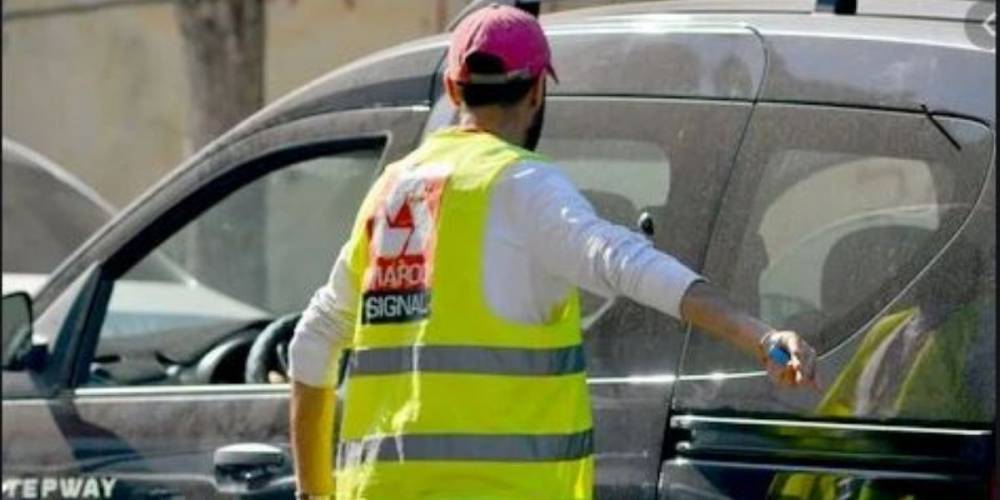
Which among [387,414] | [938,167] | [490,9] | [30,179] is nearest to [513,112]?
[490,9]

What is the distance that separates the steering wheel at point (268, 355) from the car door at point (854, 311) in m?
1.22

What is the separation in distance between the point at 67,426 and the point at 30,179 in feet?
19.9

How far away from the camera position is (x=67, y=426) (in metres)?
5.30

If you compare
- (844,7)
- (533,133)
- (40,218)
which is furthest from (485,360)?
(40,218)

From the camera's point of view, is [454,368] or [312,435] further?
[312,435]

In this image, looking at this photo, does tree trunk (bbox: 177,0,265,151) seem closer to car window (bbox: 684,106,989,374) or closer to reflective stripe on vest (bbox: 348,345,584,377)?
car window (bbox: 684,106,989,374)

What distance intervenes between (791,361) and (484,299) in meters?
0.51

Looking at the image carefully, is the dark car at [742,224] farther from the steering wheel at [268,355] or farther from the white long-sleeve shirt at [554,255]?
the white long-sleeve shirt at [554,255]

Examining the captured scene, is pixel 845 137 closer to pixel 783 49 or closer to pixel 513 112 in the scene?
pixel 783 49

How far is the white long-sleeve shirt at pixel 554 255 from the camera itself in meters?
3.64

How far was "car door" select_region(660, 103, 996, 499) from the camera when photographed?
4.02 m

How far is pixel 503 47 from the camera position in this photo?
12.7ft

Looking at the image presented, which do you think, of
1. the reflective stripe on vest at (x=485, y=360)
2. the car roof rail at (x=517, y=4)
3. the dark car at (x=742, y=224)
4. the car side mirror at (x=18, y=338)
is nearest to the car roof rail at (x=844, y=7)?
the dark car at (x=742, y=224)

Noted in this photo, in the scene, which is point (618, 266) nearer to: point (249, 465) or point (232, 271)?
point (249, 465)
